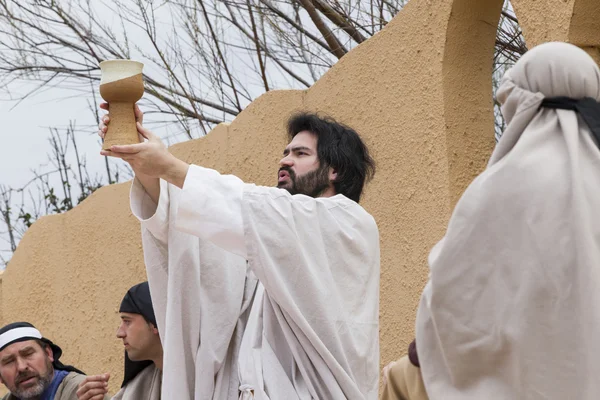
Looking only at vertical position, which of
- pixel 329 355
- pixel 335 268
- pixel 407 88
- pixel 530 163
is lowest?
pixel 329 355

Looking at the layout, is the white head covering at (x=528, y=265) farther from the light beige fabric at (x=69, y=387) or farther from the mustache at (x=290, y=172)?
the light beige fabric at (x=69, y=387)

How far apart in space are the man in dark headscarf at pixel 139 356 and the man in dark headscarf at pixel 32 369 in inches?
32.8

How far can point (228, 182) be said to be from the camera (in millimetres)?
3523

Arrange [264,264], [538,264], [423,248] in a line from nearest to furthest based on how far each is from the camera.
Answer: [538,264] → [264,264] → [423,248]

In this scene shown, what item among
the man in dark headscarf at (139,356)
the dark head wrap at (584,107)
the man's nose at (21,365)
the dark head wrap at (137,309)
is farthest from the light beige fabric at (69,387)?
the dark head wrap at (584,107)

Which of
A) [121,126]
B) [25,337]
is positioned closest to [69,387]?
[25,337]

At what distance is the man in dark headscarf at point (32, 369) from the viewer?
6.00 metres

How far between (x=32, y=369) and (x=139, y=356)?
4.64 ft

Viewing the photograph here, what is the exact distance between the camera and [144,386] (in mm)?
4953

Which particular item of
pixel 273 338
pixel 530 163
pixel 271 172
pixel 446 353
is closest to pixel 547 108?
pixel 530 163

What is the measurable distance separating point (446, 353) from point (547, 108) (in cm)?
56

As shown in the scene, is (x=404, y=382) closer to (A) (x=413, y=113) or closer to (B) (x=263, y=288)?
(B) (x=263, y=288)

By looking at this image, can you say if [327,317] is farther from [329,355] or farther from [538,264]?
[538,264]

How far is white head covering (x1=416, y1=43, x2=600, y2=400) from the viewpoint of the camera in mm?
2246
